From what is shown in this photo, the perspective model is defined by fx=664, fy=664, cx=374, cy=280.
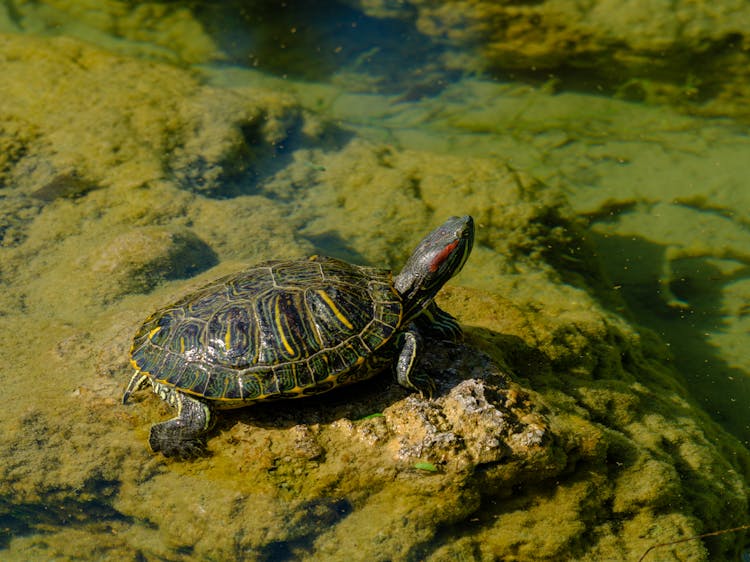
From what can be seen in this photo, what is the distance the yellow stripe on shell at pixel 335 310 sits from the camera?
381cm

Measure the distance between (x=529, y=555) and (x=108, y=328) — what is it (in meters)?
3.19

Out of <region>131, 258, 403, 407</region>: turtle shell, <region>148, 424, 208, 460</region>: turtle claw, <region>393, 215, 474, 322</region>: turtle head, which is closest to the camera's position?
<region>131, 258, 403, 407</region>: turtle shell

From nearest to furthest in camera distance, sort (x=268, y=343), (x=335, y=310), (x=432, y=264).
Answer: (x=268, y=343), (x=335, y=310), (x=432, y=264)

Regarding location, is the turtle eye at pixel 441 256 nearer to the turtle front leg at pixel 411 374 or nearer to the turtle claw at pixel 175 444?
the turtle front leg at pixel 411 374

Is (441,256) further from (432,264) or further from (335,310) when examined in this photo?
(335,310)

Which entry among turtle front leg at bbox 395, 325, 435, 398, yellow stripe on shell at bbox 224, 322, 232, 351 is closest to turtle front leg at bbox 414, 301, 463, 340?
turtle front leg at bbox 395, 325, 435, 398

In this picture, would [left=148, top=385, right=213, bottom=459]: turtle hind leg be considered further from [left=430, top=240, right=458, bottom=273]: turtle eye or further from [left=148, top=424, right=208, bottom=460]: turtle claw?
[left=430, top=240, right=458, bottom=273]: turtle eye

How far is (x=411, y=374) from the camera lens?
3777 millimetres

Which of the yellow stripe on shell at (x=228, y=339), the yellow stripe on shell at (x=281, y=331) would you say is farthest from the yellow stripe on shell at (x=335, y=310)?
the yellow stripe on shell at (x=228, y=339)

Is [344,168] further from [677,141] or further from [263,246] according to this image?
[677,141]

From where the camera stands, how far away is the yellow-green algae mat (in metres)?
3.71

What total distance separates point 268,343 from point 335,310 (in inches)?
16.8

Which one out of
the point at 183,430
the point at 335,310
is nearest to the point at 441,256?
the point at 335,310

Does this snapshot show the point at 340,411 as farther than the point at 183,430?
Yes
